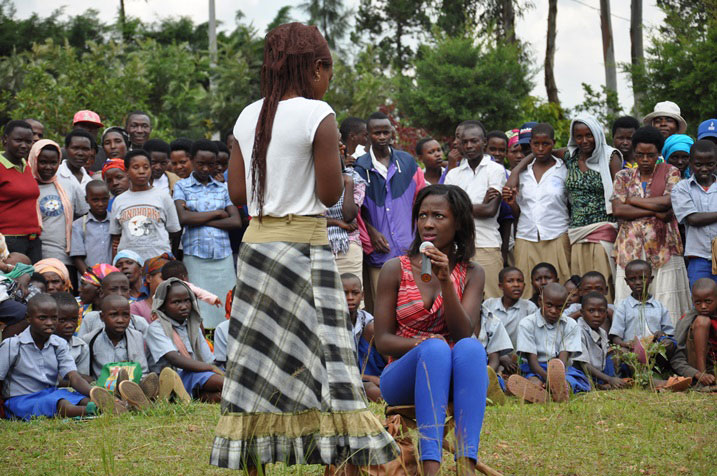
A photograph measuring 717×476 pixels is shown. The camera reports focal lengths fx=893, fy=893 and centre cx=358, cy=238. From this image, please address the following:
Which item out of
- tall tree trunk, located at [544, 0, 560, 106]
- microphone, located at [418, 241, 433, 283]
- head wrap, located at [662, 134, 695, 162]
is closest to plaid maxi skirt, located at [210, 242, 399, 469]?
microphone, located at [418, 241, 433, 283]

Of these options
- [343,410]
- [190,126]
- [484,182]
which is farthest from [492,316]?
[190,126]

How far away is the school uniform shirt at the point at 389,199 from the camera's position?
820cm

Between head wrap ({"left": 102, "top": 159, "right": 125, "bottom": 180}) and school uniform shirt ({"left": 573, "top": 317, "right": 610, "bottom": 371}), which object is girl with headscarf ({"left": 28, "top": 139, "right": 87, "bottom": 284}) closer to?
head wrap ({"left": 102, "top": 159, "right": 125, "bottom": 180})

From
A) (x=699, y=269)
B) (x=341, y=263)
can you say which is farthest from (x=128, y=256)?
(x=699, y=269)

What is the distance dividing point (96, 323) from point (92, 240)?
4.75 feet

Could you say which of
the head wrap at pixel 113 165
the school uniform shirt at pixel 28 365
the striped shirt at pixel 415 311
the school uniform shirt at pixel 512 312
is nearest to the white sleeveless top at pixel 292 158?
the striped shirt at pixel 415 311

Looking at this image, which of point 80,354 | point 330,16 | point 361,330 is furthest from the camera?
point 330,16

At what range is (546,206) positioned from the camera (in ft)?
27.5

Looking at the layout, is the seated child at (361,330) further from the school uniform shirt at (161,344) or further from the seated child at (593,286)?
the seated child at (593,286)

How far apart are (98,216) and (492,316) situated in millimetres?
3782

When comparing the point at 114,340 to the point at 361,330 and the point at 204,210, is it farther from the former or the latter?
the point at 361,330

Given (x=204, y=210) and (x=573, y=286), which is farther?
(x=204, y=210)

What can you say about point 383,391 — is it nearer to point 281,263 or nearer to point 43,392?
point 281,263

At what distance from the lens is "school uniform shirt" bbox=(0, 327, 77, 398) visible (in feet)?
21.0
